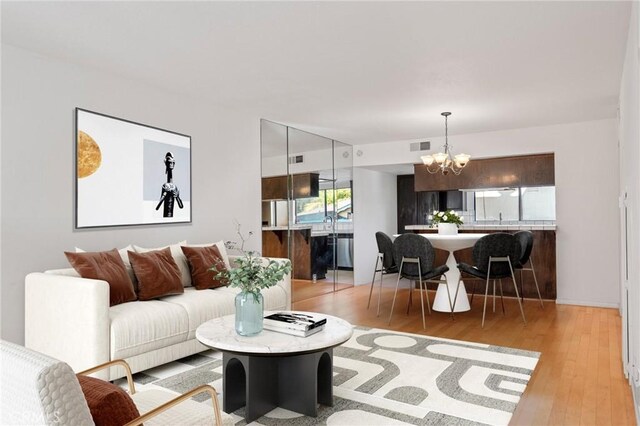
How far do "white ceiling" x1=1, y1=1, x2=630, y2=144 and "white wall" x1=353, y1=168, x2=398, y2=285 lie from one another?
269cm

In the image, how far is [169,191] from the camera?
4.41 meters

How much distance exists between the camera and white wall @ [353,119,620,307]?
5699 millimetres

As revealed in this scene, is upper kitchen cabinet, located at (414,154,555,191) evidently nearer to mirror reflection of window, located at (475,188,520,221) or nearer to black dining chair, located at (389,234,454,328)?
mirror reflection of window, located at (475,188,520,221)

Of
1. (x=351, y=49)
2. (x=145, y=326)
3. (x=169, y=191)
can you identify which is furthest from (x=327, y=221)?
(x=145, y=326)

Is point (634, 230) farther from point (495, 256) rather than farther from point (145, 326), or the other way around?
point (145, 326)

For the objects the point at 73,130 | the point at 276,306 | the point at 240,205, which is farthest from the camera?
the point at 240,205

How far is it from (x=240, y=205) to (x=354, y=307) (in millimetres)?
1945

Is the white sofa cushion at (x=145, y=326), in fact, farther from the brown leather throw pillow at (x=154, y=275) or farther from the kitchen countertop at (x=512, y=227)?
the kitchen countertop at (x=512, y=227)

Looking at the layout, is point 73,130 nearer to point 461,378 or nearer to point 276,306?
point 276,306

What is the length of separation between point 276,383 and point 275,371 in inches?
2.9

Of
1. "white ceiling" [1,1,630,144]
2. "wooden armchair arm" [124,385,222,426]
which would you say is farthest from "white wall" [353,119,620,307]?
"wooden armchair arm" [124,385,222,426]

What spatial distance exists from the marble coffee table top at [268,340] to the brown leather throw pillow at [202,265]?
4.45ft

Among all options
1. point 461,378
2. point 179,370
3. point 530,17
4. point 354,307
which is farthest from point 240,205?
point 530,17

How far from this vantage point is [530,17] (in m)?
2.87
